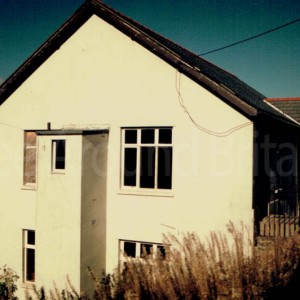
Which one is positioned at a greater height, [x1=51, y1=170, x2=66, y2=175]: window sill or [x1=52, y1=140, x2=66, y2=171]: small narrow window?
[x1=52, y1=140, x2=66, y2=171]: small narrow window

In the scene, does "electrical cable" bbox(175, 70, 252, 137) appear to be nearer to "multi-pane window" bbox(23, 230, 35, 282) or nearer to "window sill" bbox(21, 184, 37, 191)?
"window sill" bbox(21, 184, 37, 191)

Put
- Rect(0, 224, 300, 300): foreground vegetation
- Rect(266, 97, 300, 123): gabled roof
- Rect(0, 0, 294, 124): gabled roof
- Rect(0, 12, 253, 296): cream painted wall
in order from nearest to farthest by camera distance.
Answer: Rect(0, 224, 300, 300): foreground vegetation, Rect(0, 0, 294, 124): gabled roof, Rect(0, 12, 253, 296): cream painted wall, Rect(266, 97, 300, 123): gabled roof

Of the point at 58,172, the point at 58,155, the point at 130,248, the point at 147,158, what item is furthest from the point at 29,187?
the point at 147,158

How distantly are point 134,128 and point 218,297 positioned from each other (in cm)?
576

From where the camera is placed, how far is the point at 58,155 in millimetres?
9312

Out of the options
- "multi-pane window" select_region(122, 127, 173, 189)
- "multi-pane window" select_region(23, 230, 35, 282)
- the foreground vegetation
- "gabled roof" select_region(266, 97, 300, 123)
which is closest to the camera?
the foreground vegetation

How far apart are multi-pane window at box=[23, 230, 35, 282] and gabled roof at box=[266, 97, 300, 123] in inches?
509

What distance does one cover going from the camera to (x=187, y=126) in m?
8.22

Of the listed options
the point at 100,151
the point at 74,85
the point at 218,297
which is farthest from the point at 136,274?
the point at 74,85

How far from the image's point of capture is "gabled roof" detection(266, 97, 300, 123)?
580 inches

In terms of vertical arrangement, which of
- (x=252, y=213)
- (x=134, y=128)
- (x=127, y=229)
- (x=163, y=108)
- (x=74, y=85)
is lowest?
(x=127, y=229)

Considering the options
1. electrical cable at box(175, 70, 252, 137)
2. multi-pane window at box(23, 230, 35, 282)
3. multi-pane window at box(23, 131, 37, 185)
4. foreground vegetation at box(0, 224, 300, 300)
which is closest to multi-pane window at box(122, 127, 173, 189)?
electrical cable at box(175, 70, 252, 137)

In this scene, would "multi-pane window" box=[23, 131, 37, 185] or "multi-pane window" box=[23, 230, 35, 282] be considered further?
"multi-pane window" box=[23, 131, 37, 185]

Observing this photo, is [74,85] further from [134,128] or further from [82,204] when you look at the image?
[82,204]
